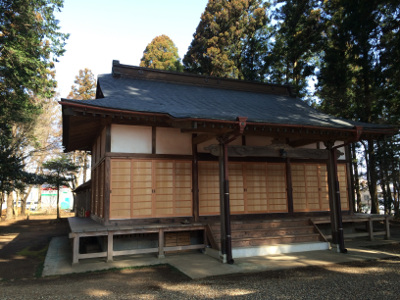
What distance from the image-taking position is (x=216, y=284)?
5.08 meters

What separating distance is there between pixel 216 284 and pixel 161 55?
22.4 meters

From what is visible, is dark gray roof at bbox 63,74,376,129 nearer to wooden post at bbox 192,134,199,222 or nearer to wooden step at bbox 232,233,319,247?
wooden post at bbox 192,134,199,222

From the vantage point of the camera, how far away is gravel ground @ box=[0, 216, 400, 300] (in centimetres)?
448

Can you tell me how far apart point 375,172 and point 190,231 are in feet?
41.4

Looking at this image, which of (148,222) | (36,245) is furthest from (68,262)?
(36,245)

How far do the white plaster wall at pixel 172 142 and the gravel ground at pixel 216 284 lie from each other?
3139 millimetres

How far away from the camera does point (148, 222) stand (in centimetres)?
764

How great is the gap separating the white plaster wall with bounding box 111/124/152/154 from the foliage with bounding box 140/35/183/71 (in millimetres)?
16574

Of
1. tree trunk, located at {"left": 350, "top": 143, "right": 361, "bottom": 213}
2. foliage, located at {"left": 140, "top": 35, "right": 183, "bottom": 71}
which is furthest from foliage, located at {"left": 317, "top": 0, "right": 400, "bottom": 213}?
foliage, located at {"left": 140, "top": 35, "right": 183, "bottom": 71}

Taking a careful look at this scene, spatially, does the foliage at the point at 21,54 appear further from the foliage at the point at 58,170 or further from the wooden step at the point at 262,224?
the wooden step at the point at 262,224

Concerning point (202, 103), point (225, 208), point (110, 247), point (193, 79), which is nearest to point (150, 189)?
point (110, 247)

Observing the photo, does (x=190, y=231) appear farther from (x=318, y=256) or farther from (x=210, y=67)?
(x=210, y=67)

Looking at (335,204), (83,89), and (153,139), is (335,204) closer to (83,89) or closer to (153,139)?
(153,139)

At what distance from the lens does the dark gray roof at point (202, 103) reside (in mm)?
7004
